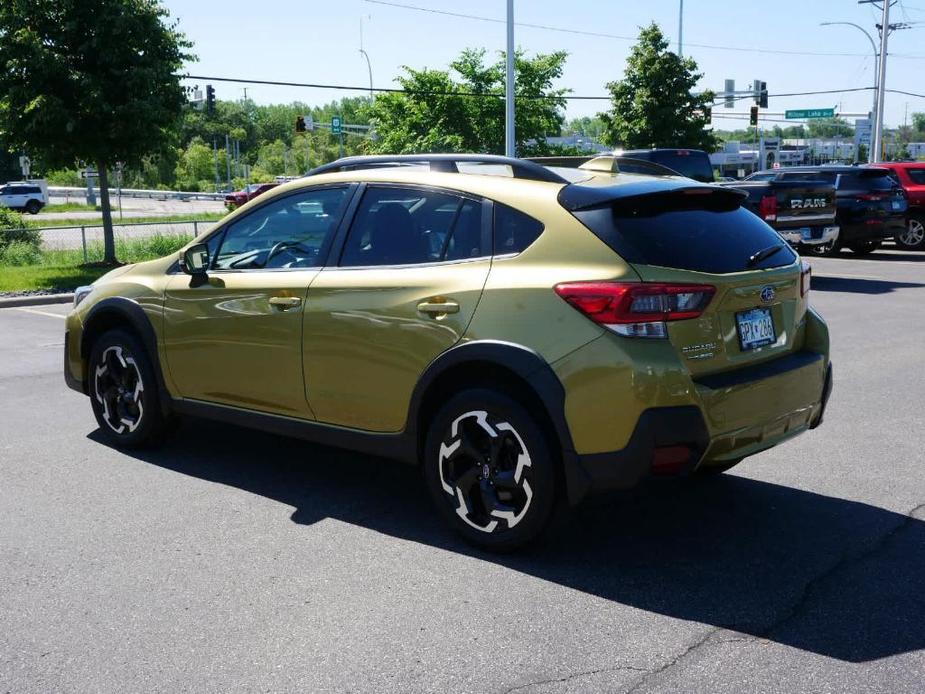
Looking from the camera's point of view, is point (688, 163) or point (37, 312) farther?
point (688, 163)

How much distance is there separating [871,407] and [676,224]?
12.4ft

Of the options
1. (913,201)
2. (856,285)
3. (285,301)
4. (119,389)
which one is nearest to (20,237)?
(856,285)

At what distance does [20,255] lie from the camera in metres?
21.2

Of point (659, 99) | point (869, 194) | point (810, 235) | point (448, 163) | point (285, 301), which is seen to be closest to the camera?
point (448, 163)

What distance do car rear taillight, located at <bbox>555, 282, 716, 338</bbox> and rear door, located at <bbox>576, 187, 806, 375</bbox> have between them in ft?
0.12

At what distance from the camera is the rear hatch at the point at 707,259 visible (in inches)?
163

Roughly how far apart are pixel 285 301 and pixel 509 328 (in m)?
1.43

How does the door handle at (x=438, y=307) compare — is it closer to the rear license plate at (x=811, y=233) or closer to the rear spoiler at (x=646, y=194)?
the rear spoiler at (x=646, y=194)

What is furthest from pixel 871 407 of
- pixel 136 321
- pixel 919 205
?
pixel 919 205

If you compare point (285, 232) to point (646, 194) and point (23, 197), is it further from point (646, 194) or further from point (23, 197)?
point (23, 197)

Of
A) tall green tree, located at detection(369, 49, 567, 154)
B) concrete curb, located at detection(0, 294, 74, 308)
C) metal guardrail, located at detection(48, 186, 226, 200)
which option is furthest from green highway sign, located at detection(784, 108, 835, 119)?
concrete curb, located at detection(0, 294, 74, 308)

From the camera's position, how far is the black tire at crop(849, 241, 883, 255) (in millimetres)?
20531

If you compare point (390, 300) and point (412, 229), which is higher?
point (412, 229)

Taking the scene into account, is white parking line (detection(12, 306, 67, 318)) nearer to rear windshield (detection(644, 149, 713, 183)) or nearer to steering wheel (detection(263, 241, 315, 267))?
steering wheel (detection(263, 241, 315, 267))
